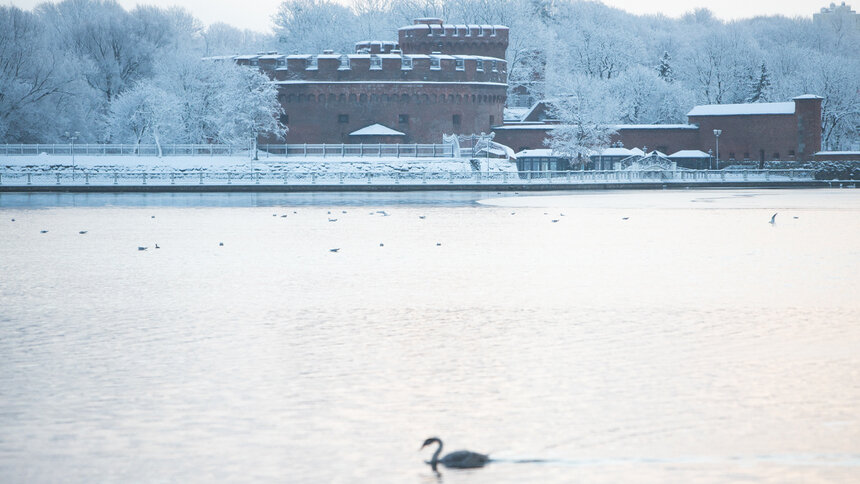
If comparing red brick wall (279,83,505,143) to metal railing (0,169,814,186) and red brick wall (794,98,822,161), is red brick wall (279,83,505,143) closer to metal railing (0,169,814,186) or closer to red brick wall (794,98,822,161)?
metal railing (0,169,814,186)

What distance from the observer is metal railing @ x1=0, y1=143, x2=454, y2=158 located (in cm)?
6228

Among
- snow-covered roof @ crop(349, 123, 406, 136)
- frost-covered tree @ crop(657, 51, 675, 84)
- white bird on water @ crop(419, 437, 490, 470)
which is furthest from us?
frost-covered tree @ crop(657, 51, 675, 84)

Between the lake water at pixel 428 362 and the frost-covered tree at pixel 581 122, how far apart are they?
4374 centimetres

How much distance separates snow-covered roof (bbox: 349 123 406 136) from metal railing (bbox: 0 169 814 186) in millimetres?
5944

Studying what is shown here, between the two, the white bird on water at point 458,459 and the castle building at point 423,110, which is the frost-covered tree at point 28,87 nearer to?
the castle building at point 423,110

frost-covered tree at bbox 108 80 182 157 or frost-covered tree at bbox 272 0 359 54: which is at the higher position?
frost-covered tree at bbox 272 0 359 54

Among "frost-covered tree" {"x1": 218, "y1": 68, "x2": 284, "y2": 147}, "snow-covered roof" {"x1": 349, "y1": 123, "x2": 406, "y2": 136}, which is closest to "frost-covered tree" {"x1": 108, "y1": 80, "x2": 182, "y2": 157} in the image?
"frost-covered tree" {"x1": 218, "y1": 68, "x2": 284, "y2": 147}

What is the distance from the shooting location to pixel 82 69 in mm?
76750

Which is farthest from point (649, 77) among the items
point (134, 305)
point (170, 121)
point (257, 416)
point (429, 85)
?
point (257, 416)

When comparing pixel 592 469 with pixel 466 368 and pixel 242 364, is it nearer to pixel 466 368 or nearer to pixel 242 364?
pixel 466 368

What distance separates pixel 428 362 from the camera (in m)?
11.4

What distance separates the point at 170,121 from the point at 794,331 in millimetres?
56068

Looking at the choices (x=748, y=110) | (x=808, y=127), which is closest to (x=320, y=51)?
(x=748, y=110)

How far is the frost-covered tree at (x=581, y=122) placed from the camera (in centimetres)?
6844
